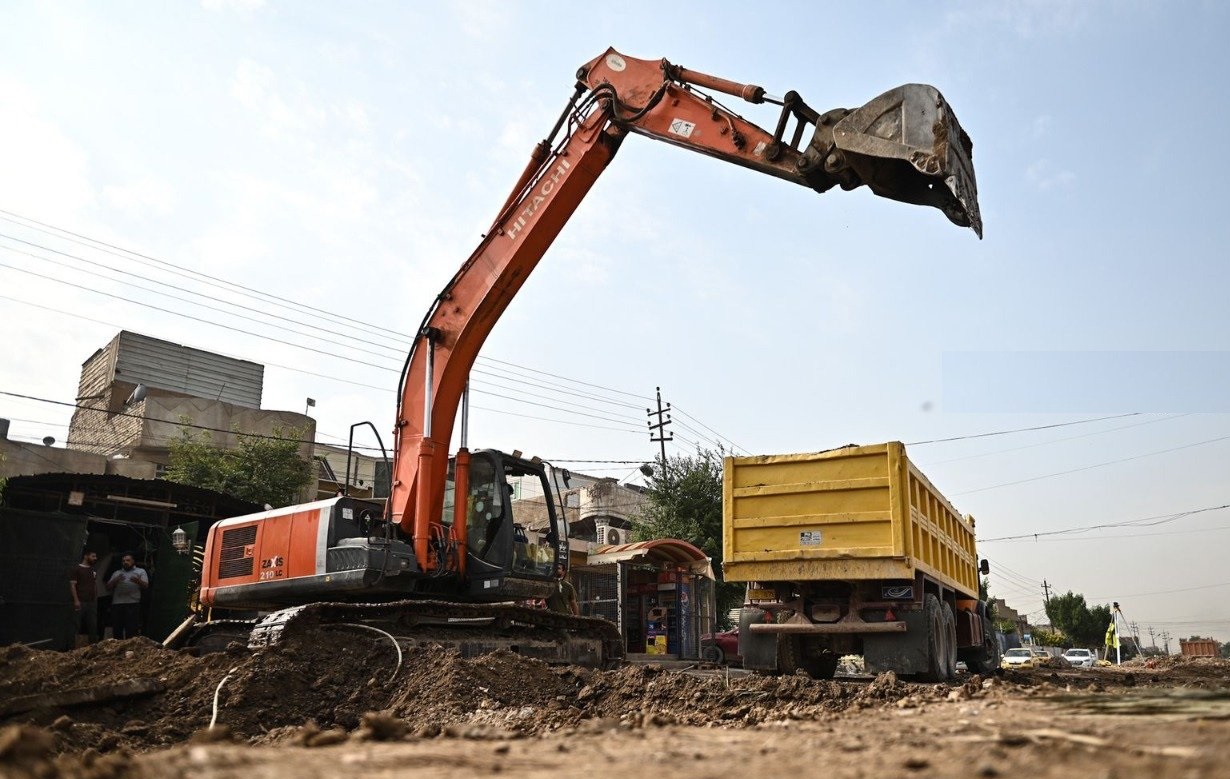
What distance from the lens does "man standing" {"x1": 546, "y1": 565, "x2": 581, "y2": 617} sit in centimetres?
985

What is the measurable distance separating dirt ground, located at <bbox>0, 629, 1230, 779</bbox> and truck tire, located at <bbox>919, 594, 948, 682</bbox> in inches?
63.1

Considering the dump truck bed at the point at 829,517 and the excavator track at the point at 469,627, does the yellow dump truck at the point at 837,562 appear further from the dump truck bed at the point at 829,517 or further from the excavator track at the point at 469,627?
the excavator track at the point at 469,627

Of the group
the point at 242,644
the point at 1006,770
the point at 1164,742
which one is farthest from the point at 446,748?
the point at 242,644

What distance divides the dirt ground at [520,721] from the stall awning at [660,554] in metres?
10.7

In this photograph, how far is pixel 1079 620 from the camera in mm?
78125

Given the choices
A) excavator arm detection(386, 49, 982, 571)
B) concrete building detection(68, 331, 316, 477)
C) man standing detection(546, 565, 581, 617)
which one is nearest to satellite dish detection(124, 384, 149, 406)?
concrete building detection(68, 331, 316, 477)

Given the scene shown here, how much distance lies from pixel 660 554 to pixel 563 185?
36.0 feet

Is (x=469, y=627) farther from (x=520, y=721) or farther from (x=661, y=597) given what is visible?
(x=661, y=597)

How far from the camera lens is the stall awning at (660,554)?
1853cm

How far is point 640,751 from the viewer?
3.53 meters

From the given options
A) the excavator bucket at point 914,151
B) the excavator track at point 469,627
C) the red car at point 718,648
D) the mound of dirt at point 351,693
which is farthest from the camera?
the red car at point 718,648

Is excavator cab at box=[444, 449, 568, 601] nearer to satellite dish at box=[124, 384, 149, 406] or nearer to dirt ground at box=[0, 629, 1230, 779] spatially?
dirt ground at box=[0, 629, 1230, 779]

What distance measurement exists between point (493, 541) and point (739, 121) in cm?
476

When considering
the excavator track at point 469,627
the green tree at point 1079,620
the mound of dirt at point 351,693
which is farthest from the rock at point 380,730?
the green tree at point 1079,620
